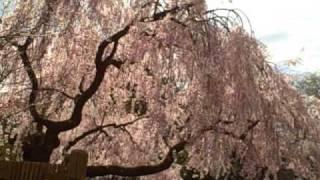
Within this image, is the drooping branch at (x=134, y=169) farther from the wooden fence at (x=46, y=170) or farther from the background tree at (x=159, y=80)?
the wooden fence at (x=46, y=170)

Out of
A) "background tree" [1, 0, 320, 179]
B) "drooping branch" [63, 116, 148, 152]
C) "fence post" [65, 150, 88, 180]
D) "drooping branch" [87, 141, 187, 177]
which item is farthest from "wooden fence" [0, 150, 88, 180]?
"drooping branch" [63, 116, 148, 152]

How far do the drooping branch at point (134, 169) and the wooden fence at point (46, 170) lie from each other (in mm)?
2550

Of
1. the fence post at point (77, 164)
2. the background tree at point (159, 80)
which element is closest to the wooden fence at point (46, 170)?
the fence post at point (77, 164)

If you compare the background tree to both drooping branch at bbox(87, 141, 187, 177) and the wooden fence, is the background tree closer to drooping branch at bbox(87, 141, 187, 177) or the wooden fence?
drooping branch at bbox(87, 141, 187, 177)

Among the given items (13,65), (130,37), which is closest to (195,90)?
(130,37)

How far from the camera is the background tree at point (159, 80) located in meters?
8.32

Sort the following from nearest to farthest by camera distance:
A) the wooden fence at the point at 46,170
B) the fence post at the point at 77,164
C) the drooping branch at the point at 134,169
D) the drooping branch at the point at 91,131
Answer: the wooden fence at the point at 46,170 < the fence post at the point at 77,164 < the drooping branch at the point at 134,169 < the drooping branch at the point at 91,131

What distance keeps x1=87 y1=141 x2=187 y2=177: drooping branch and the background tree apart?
0.06 feet

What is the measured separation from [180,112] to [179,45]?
1.08m

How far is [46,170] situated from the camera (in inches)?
247

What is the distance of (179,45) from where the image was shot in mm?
8430

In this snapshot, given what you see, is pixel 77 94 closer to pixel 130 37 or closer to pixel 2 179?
pixel 130 37

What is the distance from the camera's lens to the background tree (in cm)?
832

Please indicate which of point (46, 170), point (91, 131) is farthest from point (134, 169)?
point (46, 170)
